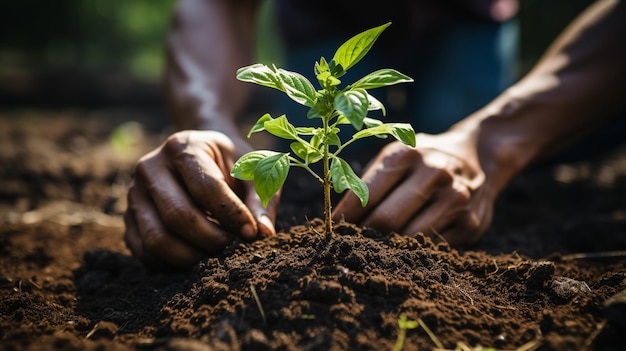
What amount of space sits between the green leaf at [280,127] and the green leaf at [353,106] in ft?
0.77

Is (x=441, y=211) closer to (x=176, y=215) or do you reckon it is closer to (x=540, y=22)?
(x=176, y=215)

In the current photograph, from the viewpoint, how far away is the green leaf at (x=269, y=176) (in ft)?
5.02

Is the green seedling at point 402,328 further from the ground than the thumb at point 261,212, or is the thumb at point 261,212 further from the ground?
the thumb at point 261,212

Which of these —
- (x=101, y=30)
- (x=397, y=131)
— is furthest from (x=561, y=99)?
(x=101, y=30)

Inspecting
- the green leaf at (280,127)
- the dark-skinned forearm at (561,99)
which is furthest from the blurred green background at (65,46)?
the green leaf at (280,127)

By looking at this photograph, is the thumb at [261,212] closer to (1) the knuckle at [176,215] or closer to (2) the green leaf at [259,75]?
(1) the knuckle at [176,215]

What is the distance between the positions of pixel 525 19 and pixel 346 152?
7.46m

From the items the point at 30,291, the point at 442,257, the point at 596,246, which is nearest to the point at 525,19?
the point at 596,246

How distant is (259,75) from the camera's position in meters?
1.50

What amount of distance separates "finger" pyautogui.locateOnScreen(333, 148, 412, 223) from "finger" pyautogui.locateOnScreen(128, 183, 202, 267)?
2.01 feet

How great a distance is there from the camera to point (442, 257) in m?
1.85

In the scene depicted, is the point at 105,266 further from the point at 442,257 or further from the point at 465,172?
the point at 465,172

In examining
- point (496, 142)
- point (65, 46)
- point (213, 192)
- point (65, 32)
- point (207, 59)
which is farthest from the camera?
point (65, 46)

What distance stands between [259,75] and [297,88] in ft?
0.46
